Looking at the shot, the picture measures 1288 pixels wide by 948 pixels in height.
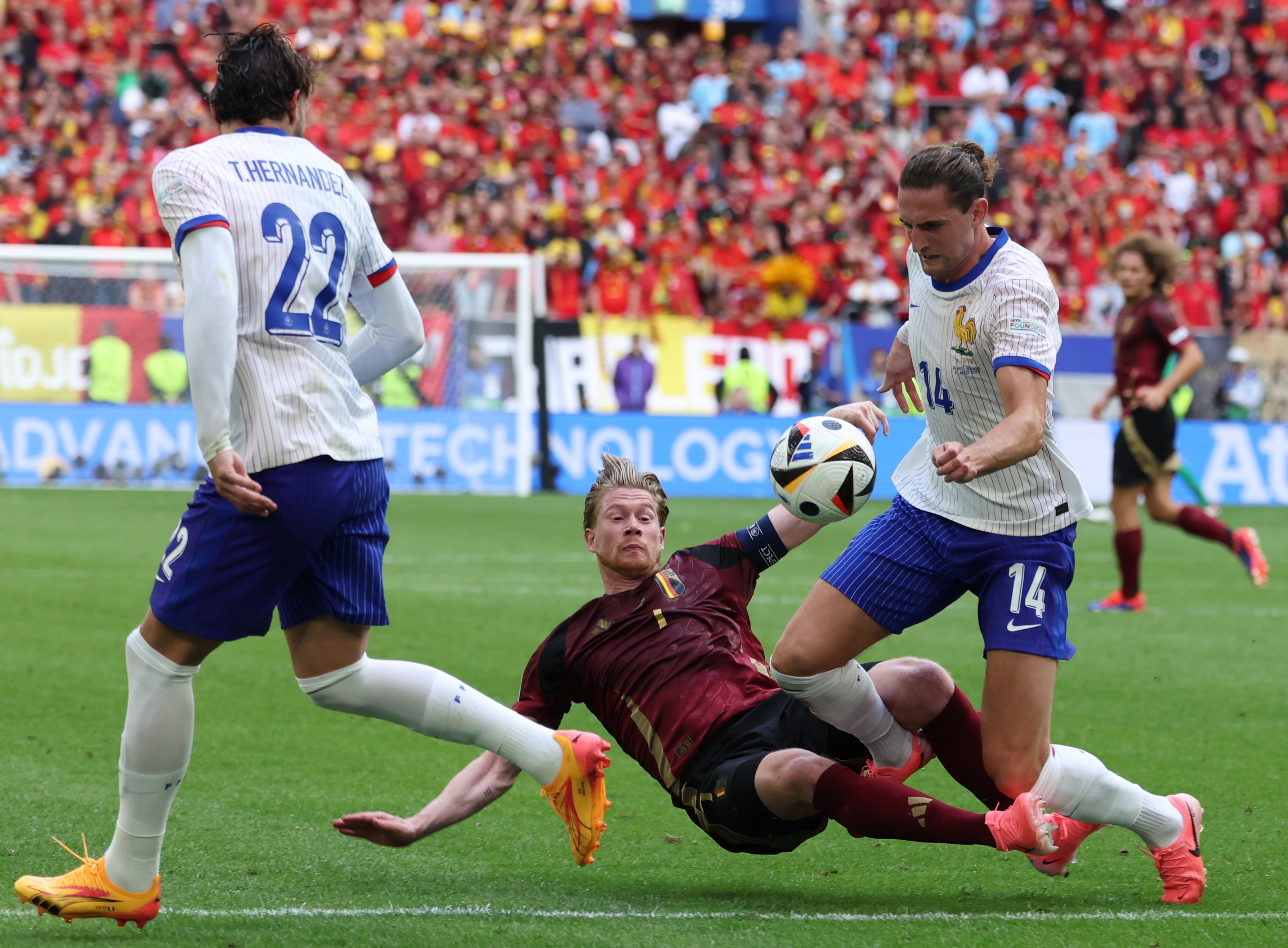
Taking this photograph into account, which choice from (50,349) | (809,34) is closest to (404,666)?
(50,349)

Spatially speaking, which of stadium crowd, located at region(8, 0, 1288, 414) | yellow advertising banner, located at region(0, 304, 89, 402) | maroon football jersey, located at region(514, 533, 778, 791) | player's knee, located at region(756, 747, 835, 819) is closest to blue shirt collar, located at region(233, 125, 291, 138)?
maroon football jersey, located at region(514, 533, 778, 791)

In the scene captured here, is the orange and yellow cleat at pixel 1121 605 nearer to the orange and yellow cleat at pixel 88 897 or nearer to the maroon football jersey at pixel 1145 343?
the maroon football jersey at pixel 1145 343

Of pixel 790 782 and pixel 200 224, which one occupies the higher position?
pixel 200 224

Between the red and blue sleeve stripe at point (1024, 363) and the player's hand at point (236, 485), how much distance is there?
1.84 m

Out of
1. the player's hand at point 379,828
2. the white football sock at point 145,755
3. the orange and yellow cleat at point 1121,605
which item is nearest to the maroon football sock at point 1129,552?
the orange and yellow cleat at point 1121,605

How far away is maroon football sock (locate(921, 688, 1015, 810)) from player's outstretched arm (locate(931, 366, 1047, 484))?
2.80ft

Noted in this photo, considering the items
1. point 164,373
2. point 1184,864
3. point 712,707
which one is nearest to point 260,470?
point 712,707

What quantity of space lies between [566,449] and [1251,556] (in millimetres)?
8501

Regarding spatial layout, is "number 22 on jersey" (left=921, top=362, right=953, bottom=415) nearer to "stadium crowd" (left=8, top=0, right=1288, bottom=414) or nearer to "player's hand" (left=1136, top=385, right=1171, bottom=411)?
"player's hand" (left=1136, top=385, right=1171, bottom=411)

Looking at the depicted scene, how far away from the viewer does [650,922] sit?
367 cm

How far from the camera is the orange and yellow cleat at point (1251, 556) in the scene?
9.55m

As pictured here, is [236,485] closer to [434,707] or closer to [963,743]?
[434,707]

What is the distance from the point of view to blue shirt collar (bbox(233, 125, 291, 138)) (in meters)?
3.65

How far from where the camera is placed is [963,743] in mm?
Answer: 4305
